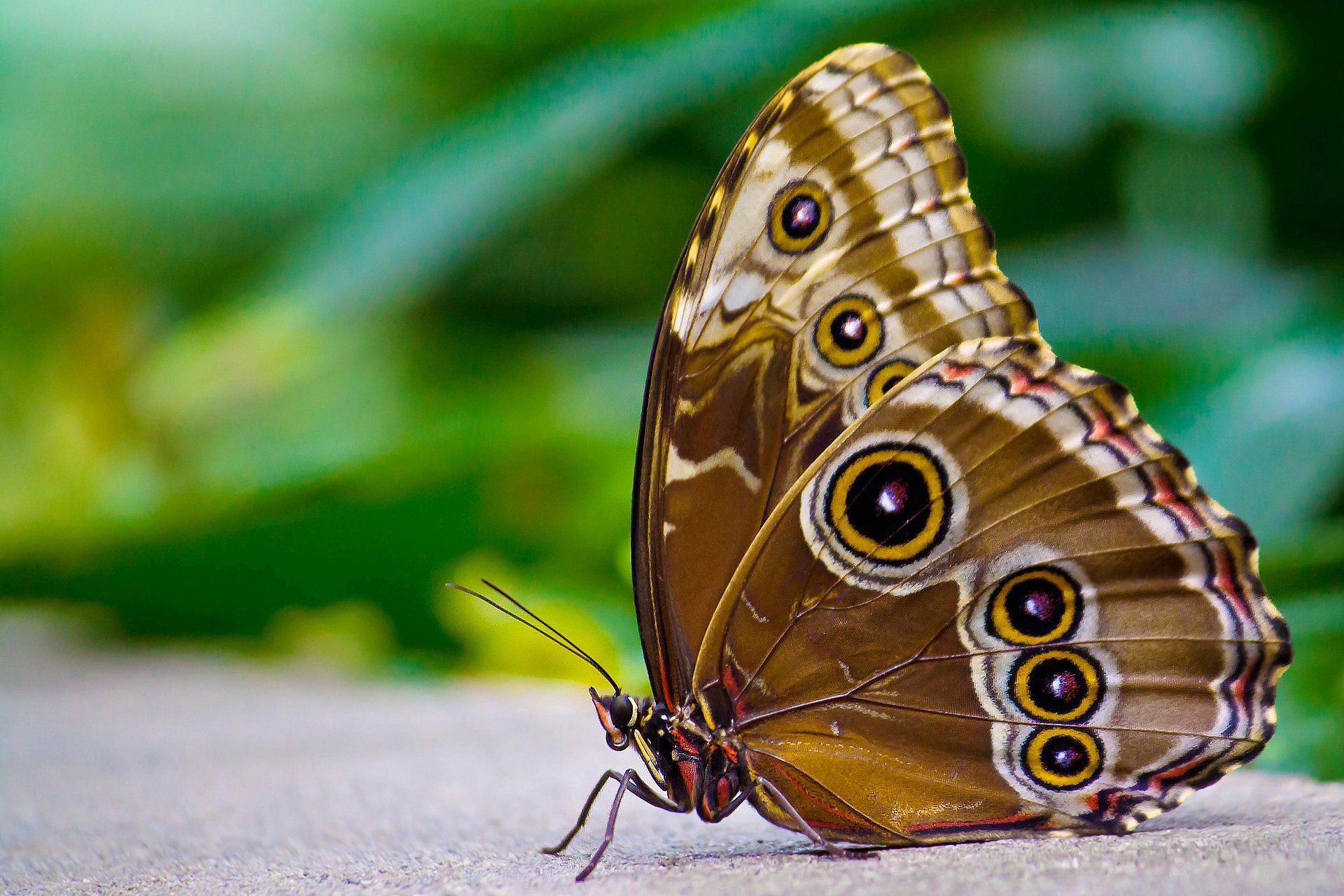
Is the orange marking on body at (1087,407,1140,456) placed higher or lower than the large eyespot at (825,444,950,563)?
higher

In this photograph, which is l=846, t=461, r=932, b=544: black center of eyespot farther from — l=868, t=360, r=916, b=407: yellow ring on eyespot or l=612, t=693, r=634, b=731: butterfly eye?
l=612, t=693, r=634, b=731: butterfly eye

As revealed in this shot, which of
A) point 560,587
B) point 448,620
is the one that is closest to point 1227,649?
point 560,587

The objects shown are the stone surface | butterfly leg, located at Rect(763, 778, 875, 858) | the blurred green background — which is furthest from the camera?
the blurred green background

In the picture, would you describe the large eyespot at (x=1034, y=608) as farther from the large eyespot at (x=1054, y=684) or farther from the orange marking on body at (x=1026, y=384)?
the orange marking on body at (x=1026, y=384)

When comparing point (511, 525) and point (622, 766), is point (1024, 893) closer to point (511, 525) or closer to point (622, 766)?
point (622, 766)

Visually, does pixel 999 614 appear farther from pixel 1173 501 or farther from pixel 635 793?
pixel 635 793

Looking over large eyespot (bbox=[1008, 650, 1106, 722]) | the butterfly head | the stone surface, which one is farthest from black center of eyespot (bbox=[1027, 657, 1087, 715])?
the butterfly head
